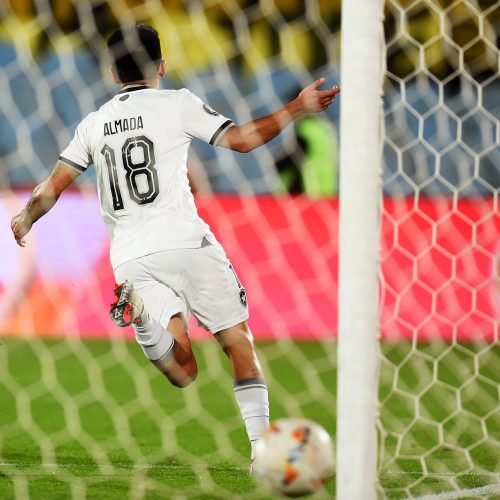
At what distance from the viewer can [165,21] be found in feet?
28.4

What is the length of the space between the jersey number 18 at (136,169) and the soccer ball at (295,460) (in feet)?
3.11

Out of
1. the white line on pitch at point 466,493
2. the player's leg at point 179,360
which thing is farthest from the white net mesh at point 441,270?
the player's leg at point 179,360

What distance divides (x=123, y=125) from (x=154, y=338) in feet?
2.19

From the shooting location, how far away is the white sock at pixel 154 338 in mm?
3248

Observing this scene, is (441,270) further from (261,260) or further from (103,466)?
(103,466)

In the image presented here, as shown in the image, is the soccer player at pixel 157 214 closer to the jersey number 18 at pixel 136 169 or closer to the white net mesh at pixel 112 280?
the jersey number 18 at pixel 136 169

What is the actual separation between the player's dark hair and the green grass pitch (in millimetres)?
1269

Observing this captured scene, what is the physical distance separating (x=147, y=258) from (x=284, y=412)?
1.70m

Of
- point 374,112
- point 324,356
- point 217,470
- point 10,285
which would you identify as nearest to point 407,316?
point 324,356

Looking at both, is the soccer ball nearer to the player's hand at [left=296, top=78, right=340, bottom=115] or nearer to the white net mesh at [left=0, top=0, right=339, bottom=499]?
the white net mesh at [left=0, top=0, right=339, bottom=499]

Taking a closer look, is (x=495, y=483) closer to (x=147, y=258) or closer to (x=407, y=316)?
(x=147, y=258)

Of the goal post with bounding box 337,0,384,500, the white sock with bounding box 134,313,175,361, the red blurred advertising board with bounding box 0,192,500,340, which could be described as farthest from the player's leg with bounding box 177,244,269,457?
the red blurred advertising board with bounding box 0,192,500,340

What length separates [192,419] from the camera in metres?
4.54

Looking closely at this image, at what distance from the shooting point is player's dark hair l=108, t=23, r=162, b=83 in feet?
10.7
